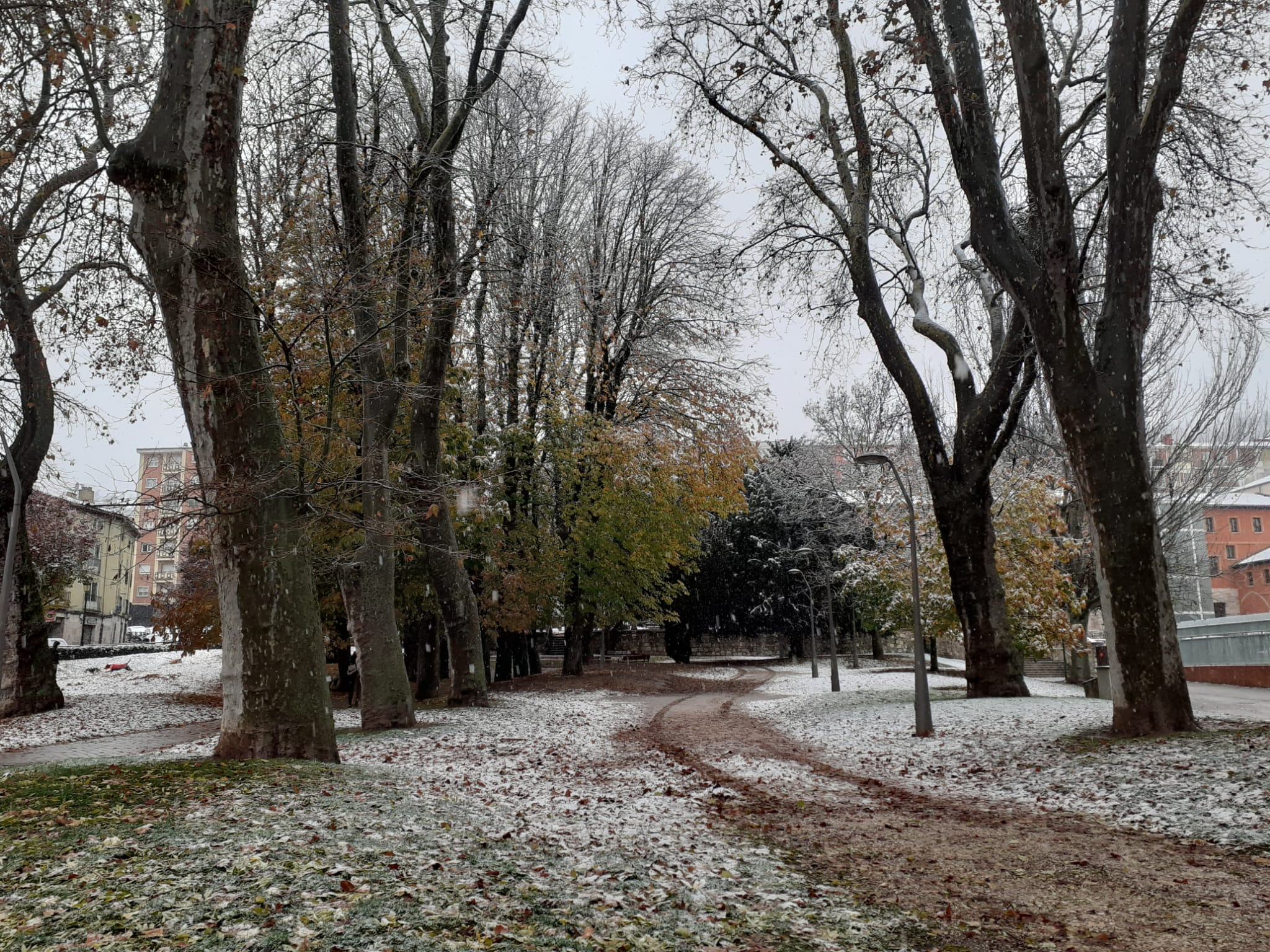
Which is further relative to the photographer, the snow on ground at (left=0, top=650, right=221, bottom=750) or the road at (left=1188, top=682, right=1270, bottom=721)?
the snow on ground at (left=0, top=650, right=221, bottom=750)

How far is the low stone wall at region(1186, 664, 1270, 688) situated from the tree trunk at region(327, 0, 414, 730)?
24.4 m

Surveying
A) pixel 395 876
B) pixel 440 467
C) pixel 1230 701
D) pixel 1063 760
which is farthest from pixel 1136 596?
pixel 440 467

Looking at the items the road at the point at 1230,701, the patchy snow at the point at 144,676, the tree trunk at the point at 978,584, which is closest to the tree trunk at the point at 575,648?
the patchy snow at the point at 144,676

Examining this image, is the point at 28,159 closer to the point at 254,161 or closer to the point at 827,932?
the point at 254,161

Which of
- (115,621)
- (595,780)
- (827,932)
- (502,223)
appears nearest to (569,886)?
(827,932)

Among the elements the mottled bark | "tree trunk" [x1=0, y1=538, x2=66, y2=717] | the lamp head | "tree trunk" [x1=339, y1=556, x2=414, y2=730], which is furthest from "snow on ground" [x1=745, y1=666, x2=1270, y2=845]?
"tree trunk" [x1=0, y1=538, x2=66, y2=717]

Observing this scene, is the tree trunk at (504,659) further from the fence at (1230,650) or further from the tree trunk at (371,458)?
the fence at (1230,650)

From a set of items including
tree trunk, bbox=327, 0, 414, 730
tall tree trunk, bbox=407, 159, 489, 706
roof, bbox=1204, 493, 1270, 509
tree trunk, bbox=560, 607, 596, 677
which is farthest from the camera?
roof, bbox=1204, 493, 1270, 509

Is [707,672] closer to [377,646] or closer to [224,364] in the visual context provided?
[377,646]

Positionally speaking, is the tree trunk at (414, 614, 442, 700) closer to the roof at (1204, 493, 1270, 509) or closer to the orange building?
the orange building

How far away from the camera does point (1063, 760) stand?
10.6 meters

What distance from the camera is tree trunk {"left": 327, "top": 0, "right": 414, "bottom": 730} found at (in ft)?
43.5

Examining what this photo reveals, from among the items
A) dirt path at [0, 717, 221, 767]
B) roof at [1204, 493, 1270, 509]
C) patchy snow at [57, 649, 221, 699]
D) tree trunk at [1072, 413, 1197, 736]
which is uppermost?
roof at [1204, 493, 1270, 509]

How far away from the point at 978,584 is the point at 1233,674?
1640cm
